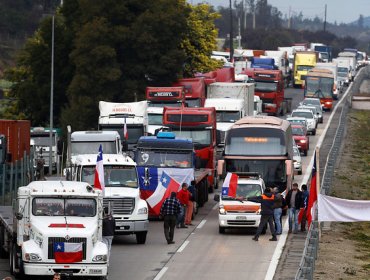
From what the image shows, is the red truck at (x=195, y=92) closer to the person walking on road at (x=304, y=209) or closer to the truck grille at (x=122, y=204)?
the person walking on road at (x=304, y=209)

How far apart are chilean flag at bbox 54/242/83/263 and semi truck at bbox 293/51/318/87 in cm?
10441

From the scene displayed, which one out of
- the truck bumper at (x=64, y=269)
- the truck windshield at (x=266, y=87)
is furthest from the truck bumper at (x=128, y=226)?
the truck windshield at (x=266, y=87)

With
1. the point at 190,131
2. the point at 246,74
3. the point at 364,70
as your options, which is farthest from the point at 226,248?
the point at 364,70

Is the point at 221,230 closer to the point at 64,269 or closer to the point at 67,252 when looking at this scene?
the point at 67,252

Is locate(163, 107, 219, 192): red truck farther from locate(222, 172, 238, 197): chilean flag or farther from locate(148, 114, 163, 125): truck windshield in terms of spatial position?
locate(222, 172, 238, 197): chilean flag

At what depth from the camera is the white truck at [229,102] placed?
205 feet

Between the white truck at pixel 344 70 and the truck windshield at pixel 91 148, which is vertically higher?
Result: the white truck at pixel 344 70

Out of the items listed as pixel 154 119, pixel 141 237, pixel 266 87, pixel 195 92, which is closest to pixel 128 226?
pixel 141 237

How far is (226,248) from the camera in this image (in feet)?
116

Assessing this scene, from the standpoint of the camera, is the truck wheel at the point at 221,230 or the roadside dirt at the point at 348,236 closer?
the roadside dirt at the point at 348,236

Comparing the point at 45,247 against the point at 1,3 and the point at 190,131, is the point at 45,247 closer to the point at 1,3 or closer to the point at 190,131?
the point at 190,131

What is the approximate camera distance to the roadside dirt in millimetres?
31578

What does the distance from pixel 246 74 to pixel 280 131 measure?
4995cm

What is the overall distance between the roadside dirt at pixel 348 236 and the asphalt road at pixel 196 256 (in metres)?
1.32
